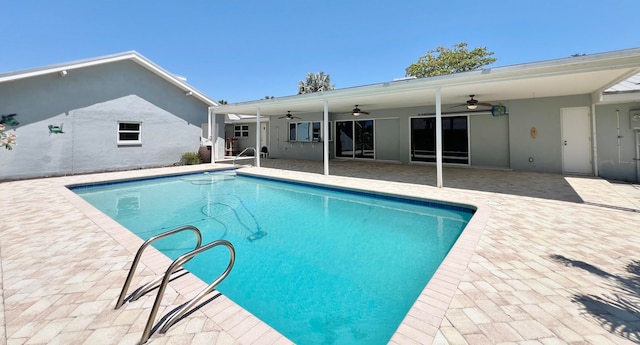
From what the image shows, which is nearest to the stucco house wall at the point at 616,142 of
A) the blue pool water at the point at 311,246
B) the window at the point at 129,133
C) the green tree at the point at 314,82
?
the blue pool water at the point at 311,246

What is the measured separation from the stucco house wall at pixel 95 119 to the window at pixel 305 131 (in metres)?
5.88

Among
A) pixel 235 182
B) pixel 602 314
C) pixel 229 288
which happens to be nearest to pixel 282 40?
pixel 235 182

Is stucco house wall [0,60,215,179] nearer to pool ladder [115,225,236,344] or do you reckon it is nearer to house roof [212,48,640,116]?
house roof [212,48,640,116]

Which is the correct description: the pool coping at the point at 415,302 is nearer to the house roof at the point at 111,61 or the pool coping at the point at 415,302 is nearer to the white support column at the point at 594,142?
the white support column at the point at 594,142

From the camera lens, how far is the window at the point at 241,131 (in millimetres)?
22019

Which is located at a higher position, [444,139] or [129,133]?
[129,133]

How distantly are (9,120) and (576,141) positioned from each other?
68.8 feet

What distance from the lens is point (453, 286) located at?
8.86ft

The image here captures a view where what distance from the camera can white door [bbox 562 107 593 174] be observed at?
9.73 meters

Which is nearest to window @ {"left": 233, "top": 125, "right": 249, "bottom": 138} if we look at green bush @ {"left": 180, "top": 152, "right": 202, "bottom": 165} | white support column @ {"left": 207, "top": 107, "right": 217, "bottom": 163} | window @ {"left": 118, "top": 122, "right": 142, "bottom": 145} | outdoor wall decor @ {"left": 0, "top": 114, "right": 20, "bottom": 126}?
white support column @ {"left": 207, "top": 107, "right": 217, "bottom": 163}

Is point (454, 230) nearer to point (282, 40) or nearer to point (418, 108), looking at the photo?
point (418, 108)

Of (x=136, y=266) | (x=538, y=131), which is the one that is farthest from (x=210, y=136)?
(x=538, y=131)

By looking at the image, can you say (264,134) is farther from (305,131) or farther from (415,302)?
(415,302)

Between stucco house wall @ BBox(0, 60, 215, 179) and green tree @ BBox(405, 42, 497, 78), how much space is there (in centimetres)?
2295
